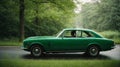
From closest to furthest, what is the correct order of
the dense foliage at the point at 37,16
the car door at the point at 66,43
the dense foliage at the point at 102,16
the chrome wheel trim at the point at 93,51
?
the car door at the point at 66,43 → the chrome wheel trim at the point at 93,51 → the dense foliage at the point at 37,16 → the dense foliage at the point at 102,16

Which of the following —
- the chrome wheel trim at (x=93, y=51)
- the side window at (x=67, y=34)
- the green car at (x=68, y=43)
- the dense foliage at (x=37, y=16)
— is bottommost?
the chrome wheel trim at (x=93, y=51)

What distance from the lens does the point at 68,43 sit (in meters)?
10.6

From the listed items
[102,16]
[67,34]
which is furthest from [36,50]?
[102,16]

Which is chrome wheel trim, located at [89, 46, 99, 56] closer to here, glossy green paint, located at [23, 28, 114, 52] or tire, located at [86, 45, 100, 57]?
tire, located at [86, 45, 100, 57]

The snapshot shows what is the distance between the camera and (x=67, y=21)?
21375 millimetres

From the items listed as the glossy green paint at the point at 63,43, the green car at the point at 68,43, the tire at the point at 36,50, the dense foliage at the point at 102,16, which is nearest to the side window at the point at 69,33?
the green car at the point at 68,43

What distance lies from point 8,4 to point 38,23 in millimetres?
3042

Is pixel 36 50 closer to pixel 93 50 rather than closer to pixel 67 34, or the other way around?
pixel 67 34

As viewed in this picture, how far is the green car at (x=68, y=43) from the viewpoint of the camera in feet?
34.5

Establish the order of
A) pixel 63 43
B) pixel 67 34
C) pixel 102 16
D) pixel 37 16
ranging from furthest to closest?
pixel 102 16, pixel 37 16, pixel 67 34, pixel 63 43

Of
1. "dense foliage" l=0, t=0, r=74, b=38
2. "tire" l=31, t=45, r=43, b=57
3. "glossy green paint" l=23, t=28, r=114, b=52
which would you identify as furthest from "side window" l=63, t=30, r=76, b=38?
"dense foliage" l=0, t=0, r=74, b=38

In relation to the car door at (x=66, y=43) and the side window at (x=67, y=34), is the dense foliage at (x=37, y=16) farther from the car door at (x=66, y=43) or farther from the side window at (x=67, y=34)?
the car door at (x=66, y=43)

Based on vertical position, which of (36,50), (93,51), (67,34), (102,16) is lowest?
(93,51)

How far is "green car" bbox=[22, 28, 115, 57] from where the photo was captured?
10516 millimetres
